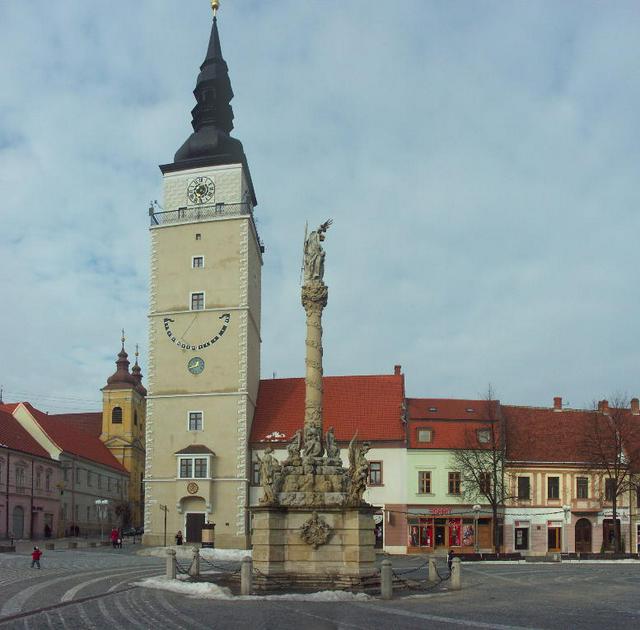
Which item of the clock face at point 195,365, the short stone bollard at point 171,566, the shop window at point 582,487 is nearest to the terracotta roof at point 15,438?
the clock face at point 195,365

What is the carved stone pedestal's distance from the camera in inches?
891

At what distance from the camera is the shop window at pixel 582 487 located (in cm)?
4975

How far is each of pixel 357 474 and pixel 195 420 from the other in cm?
2692

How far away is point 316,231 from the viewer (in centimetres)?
2727

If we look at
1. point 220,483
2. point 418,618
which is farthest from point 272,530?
point 220,483

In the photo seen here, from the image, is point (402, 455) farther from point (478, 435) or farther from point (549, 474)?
point (549, 474)

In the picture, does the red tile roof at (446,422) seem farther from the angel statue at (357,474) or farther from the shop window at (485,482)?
the angel statue at (357,474)

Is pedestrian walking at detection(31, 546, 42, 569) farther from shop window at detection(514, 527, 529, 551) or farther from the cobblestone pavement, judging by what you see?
shop window at detection(514, 527, 529, 551)

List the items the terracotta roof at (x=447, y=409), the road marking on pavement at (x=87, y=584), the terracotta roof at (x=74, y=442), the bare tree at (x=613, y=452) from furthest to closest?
the terracotta roof at (x=74, y=442)
the terracotta roof at (x=447, y=409)
the bare tree at (x=613, y=452)
the road marking on pavement at (x=87, y=584)

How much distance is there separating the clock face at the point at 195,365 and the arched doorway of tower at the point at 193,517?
7.41m

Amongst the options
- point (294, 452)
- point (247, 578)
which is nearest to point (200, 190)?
point (294, 452)

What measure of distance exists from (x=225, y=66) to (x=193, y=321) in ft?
59.0

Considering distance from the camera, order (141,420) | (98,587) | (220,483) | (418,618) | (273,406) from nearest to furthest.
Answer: (418,618), (98,587), (220,483), (273,406), (141,420)

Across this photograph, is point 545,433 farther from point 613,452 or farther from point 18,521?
point 18,521
